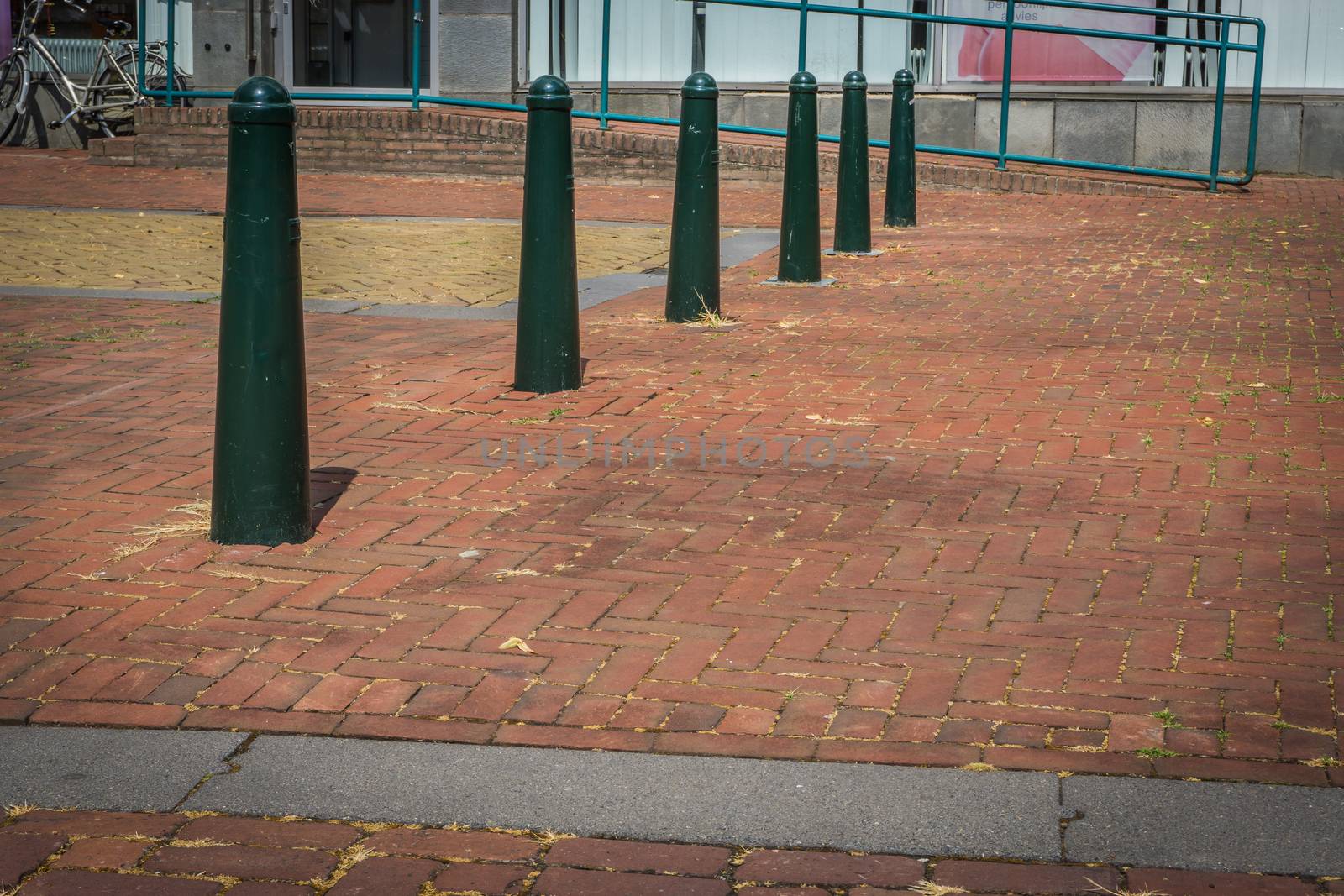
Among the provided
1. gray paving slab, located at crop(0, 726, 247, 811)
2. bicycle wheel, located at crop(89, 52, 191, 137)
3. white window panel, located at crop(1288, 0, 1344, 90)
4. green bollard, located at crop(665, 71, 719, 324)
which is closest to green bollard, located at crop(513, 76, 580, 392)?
green bollard, located at crop(665, 71, 719, 324)

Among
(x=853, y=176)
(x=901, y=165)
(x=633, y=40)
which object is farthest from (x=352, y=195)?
(x=853, y=176)

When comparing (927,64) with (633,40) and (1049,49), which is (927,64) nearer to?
(1049,49)

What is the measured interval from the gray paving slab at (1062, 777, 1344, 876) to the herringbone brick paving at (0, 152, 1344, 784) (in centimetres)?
10

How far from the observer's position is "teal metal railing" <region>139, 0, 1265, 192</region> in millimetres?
14469

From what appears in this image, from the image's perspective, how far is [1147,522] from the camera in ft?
15.7

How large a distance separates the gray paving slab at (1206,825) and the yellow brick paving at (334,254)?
6081mm

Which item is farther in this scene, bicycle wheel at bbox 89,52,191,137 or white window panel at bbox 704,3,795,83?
bicycle wheel at bbox 89,52,191,137

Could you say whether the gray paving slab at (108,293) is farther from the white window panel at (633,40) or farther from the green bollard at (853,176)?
the white window panel at (633,40)

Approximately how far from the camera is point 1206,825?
9.59 ft

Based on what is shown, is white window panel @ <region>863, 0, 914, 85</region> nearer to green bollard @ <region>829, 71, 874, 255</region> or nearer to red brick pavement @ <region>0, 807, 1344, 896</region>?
green bollard @ <region>829, 71, 874, 255</region>

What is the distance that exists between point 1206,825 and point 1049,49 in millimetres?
15022

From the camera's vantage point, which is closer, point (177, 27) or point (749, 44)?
point (749, 44)

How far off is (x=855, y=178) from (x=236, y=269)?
6.70 metres

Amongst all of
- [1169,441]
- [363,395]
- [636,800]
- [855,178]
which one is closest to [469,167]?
[855,178]
